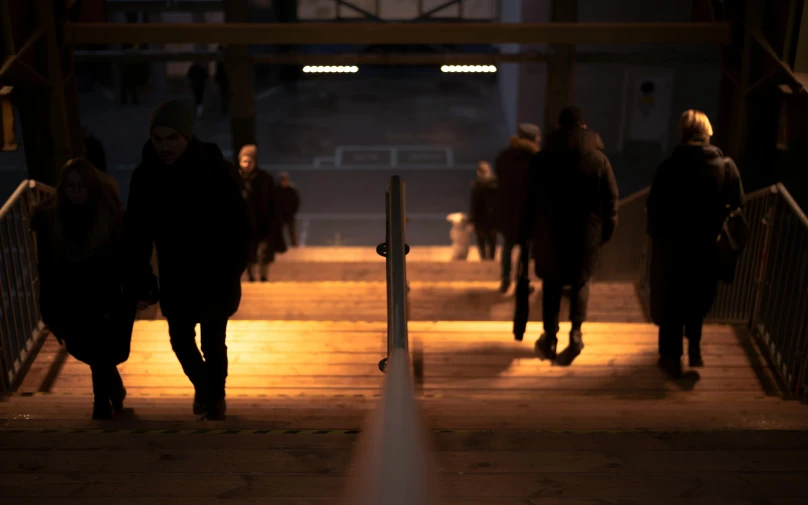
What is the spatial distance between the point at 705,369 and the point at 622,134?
43.4ft

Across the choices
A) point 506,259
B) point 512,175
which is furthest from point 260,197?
point 512,175

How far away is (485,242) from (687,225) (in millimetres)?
6121

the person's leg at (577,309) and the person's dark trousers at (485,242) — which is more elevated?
the person's leg at (577,309)

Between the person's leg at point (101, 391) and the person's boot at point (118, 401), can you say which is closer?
the person's leg at point (101, 391)

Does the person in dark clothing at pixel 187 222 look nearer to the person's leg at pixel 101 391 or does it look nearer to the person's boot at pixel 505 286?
the person's leg at pixel 101 391

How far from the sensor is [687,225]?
4.52 meters

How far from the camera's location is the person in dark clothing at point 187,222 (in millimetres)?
3523

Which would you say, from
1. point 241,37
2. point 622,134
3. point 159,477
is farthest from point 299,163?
point 159,477

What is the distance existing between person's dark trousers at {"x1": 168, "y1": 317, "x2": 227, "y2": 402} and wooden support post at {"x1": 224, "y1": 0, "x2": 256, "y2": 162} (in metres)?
8.25

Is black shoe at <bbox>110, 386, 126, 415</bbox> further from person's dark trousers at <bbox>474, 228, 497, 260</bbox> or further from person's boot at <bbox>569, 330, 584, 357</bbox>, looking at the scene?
person's dark trousers at <bbox>474, 228, 497, 260</bbox>

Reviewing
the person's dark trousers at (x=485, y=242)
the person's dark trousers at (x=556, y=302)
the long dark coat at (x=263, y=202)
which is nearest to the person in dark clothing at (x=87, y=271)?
the person's dark trousers at (x=556, y=302)

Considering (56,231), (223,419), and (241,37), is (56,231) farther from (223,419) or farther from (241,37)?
(241,37)

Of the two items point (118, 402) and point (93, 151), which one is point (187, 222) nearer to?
point (118, 402)

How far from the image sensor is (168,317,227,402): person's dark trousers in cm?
383
